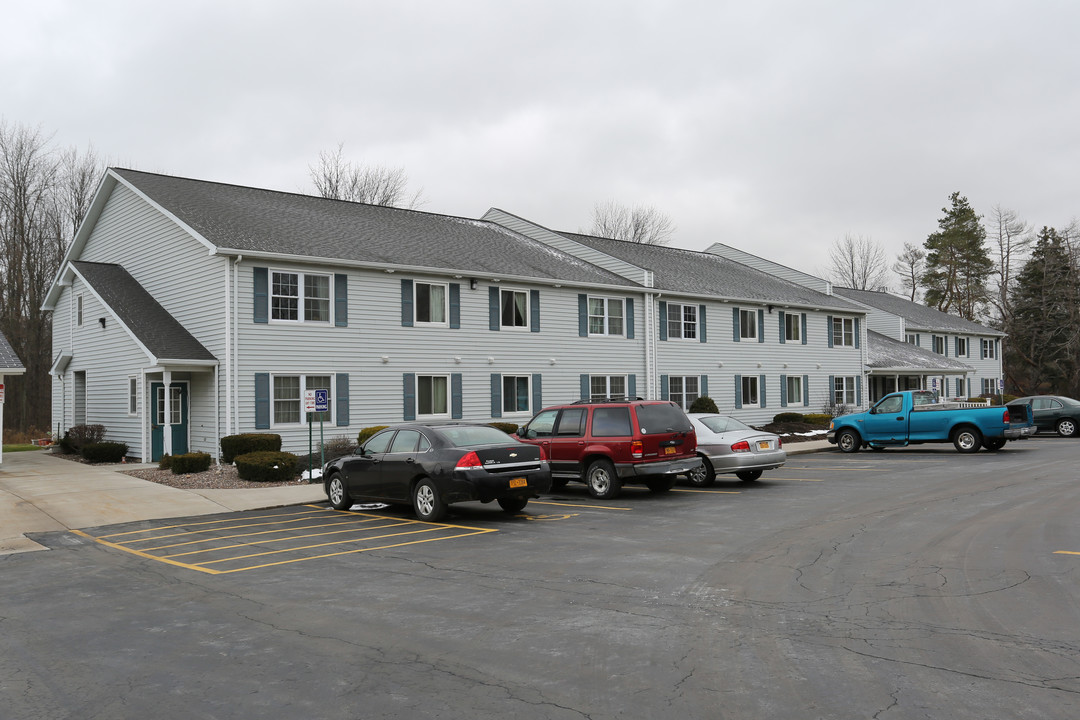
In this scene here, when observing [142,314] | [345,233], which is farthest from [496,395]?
[142,314]

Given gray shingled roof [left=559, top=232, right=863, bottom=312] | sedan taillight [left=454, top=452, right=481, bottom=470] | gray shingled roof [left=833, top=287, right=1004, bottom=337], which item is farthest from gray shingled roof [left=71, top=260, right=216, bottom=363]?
gray shingled roof [left=833, top=287, right=1004, bottom=337]

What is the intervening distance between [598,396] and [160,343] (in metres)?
14.3

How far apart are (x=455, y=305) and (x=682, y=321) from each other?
10.6 meters

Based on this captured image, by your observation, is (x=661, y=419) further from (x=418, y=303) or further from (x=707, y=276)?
(x=707, y=276)

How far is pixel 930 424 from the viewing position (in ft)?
79.5

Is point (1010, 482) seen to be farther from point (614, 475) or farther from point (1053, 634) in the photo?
point (1053, 634)

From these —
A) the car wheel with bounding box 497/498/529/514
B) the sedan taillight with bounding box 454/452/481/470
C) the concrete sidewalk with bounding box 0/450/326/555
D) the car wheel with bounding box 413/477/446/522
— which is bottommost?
the concrete sidewalk with bounding box 0/450/326/555

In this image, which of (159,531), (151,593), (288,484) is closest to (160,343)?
(288,484)

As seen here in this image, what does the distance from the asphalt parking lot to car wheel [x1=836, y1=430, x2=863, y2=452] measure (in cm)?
1285

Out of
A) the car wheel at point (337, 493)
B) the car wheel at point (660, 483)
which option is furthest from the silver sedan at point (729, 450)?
the car wheel at point (337, 493)

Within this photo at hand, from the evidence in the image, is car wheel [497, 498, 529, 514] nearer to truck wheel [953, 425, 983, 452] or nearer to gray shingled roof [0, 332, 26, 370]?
gray shingled roof [0, 332, 26, 370]

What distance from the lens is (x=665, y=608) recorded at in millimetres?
7180

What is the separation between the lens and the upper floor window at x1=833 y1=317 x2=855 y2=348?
39844 millimetres

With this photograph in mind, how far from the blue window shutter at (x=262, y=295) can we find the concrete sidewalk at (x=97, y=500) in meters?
5.06
